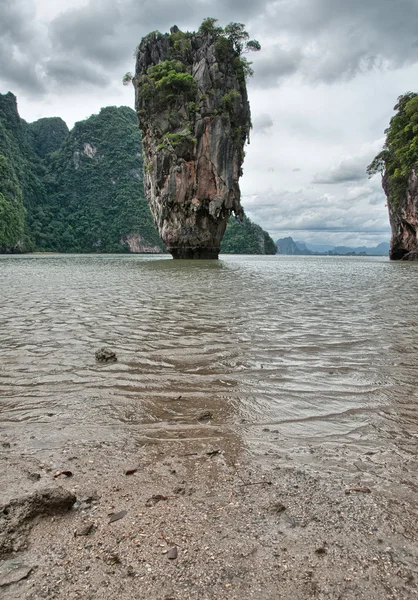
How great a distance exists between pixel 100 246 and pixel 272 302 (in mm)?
99654

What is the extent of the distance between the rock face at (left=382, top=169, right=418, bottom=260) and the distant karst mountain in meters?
61.8

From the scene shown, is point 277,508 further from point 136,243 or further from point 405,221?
point 136,243

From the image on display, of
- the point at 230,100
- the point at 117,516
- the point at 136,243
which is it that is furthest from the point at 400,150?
the point at 136,243

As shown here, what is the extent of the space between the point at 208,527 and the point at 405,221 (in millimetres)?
46445

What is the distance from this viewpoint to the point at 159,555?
1.62 m

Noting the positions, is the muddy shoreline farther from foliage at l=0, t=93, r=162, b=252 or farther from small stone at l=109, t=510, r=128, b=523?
foliage at l=0, t=93, r=162, b=252

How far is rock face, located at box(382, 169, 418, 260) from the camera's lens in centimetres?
3847

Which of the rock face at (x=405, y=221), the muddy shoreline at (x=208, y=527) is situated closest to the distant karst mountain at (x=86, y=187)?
the rock face at (x=405, y=221)

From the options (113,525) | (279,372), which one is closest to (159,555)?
(113,525)

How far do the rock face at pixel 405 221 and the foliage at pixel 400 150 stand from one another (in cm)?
70

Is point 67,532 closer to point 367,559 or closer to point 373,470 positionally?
point 367,559

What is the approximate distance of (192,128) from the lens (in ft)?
121

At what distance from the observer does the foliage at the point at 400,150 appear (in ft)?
125

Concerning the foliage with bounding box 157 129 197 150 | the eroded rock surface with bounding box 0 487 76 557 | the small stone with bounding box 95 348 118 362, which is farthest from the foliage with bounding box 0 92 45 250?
the eroded rock surface with bounding box 0 487 76 557
